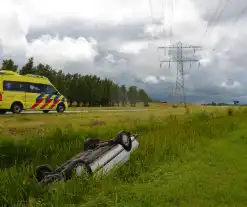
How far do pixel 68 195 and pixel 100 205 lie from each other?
2.71ft

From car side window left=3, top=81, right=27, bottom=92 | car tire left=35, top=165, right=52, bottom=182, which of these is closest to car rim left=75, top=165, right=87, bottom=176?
car tire left=35, top=165, right=52, bottom=182

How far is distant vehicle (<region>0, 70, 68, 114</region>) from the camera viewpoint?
22469mm

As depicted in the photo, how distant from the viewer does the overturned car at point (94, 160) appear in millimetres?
7242

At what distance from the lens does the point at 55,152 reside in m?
12.8

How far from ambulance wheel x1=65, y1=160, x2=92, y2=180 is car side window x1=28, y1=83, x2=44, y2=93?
17419mm

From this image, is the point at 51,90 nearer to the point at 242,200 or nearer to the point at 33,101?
the point at 33,101

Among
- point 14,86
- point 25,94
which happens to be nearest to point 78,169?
point 14,86

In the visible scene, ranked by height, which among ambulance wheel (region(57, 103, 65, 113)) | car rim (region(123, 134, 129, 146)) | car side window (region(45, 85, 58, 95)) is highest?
car side window (region(45, 85, 58, 95))

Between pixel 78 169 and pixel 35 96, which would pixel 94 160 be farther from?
pixel 35 96

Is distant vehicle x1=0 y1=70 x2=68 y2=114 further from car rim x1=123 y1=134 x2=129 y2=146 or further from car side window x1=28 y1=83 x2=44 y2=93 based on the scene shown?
car rim x1=123 y1=134 x2=129 y2=146

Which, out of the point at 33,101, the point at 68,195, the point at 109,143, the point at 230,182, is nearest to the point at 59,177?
the point at 68,195

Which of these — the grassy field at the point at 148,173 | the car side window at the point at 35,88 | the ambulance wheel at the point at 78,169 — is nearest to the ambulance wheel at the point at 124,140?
the grassy field at the point at 148,173

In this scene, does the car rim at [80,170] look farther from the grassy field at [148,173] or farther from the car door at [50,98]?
the car door at [50,98]

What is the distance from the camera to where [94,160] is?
8242mm
